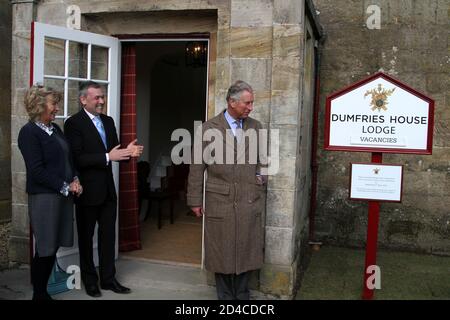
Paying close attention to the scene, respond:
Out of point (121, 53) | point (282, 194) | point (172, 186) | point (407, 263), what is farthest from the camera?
point (172, 186)

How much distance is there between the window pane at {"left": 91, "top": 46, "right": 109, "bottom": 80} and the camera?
5025mm

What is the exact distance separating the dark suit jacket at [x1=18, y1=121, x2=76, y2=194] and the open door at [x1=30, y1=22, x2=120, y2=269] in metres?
0.77

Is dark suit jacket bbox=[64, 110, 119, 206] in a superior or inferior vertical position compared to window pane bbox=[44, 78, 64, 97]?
inferior

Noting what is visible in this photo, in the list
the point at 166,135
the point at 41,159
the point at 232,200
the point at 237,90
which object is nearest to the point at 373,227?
the point at 232,200

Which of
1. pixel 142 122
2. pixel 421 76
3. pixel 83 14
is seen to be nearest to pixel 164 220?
pixel 142 122

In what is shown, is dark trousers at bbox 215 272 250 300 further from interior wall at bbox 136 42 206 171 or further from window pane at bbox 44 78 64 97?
interior wall at bbox 136 42 206 171

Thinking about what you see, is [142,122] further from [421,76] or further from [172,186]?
[421,76]

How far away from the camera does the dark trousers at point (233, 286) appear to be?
13.5 feet

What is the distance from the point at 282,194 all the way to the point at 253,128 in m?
0.68

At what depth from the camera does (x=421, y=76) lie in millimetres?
6070

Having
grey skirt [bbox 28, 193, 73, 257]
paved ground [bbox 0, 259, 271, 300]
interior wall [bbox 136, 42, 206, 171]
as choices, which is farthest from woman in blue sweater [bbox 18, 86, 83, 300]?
interior wall [bbox 136, 42, 206, 171]

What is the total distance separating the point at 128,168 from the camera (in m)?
5.65

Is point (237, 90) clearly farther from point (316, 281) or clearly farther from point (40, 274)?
point (316, 281)

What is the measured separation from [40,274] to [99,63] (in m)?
2.15
